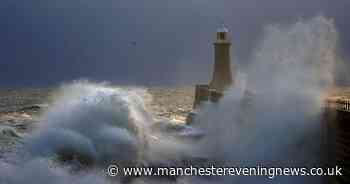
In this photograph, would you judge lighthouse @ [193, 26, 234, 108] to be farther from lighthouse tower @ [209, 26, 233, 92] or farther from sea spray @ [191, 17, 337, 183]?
sea spray @ [191, 17, 337, 183]

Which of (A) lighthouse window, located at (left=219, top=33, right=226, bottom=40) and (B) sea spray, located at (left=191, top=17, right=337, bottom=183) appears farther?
(A) lighthouse window, located at (left=219, top=33, right=226, bottom=40)

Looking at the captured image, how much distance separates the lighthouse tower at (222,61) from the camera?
26641 mm

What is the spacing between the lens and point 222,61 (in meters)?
26.8

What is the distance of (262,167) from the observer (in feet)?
41.9

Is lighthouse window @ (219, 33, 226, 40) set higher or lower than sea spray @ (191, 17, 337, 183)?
higher

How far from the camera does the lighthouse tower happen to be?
26641mm

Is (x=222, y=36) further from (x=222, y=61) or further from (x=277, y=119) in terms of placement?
(x=277, y=119)

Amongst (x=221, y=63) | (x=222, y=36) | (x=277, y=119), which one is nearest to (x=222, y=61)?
(x=221, y=63)

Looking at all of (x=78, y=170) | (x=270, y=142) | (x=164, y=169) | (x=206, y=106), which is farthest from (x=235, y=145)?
(x=206, y=106)

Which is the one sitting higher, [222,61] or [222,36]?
[222,36]

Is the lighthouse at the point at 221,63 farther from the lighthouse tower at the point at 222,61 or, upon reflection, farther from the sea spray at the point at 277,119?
the sea spray at the point at 277,119

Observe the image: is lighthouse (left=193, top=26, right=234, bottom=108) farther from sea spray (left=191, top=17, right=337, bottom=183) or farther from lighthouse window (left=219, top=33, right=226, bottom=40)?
sea spray (left=191, top=17, right=337, bottom=183)

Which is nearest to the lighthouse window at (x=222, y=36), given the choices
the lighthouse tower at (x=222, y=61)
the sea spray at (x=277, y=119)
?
the lighthouse tower at (x=222, y=61)

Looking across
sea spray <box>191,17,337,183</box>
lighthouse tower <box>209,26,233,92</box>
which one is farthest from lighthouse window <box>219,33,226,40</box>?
sea spray <box>191,17,337,183</box>
